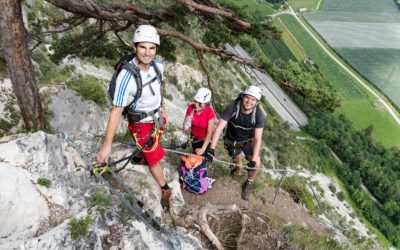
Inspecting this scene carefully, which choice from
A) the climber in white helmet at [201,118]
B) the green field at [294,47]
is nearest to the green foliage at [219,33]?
the climber in white helmet at [201,118]

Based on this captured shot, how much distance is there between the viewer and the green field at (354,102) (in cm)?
6756

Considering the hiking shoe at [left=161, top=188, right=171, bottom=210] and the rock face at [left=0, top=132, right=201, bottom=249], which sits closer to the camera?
the rock face at [left=0, top=132, right=201, bottom=249]

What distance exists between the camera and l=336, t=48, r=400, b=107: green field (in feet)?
268

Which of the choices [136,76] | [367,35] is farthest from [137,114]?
[367,35]

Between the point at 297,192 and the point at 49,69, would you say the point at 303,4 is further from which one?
the point at 297,192

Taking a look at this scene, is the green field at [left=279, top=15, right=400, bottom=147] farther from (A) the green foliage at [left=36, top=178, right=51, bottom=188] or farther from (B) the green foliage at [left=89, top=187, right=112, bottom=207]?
(A) the green foliage at [left=36, top=178, right=51, bottom=188]

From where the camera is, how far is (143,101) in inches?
186

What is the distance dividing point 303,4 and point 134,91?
376 ft

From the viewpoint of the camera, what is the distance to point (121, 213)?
470cm

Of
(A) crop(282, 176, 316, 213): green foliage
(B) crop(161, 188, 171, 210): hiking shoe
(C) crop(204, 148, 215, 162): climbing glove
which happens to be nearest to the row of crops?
(A) crop(282, 176, 316, 213): green foliage

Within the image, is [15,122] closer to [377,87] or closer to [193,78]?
[193,78]

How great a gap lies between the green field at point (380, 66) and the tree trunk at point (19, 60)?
8514cm

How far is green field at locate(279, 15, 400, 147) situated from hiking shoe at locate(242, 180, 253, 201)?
2266 inches

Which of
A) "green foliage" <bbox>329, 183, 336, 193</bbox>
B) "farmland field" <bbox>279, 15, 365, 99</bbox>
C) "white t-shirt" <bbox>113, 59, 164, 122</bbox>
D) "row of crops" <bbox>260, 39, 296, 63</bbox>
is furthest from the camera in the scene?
"row of crops" <bbox>260, 39, 296, 63</bbox>
